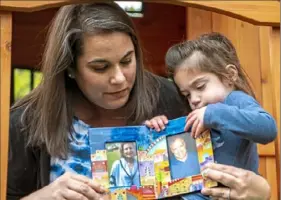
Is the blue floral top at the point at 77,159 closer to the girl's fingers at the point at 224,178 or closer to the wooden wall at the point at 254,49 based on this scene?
the girl's fingers at the point at 224,178

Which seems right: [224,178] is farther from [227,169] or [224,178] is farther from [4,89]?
[4,89]

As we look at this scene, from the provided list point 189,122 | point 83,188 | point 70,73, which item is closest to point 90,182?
point 83,188

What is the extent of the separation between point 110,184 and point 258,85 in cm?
85

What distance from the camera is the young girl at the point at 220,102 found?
123 cm

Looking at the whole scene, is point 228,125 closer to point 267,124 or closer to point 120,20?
point 267,124

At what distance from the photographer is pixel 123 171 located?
134 cm

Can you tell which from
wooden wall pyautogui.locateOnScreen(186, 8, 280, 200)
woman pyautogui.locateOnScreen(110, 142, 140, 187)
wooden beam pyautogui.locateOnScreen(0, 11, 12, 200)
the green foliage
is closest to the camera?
wooden beam pyautogui.locateOnScreen(0, 11, 12, 200)

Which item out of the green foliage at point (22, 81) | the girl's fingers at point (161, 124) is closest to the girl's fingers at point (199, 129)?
the girl's fingers at point (161, 124)

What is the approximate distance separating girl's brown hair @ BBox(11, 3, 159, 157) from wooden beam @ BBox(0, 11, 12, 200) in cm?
31

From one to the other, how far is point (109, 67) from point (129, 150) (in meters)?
0.20

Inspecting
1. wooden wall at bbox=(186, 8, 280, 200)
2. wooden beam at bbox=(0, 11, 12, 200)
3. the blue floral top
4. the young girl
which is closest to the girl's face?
the young girl

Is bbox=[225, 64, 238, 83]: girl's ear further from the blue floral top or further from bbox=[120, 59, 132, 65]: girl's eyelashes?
the blue floral top

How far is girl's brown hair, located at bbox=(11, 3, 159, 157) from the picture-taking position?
4.76 ft

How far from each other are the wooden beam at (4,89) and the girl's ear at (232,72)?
0.52m
